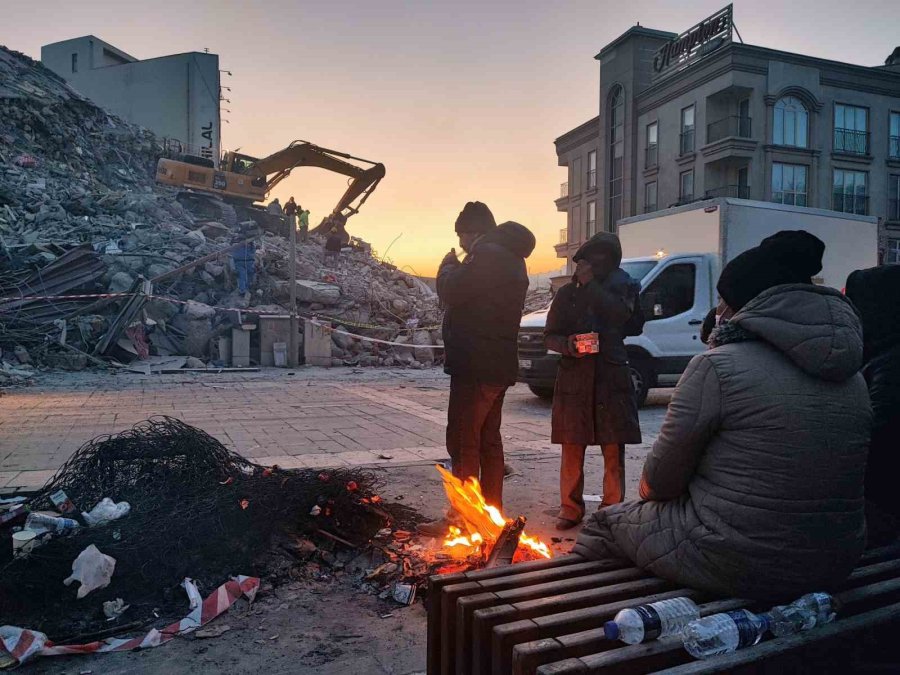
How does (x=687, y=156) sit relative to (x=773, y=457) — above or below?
above

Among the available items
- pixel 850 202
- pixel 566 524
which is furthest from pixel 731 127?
pixel 566 524

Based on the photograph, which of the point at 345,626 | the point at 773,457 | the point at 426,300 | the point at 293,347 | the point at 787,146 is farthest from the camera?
the point at 787,146

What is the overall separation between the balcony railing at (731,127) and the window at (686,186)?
2.05 m

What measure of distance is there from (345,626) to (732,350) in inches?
89.7

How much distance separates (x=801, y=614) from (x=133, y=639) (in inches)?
110

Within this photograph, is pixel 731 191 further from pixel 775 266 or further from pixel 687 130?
pixel 775 266

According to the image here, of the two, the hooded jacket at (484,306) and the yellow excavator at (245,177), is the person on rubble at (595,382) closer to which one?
the hooded jacket at (484,306)

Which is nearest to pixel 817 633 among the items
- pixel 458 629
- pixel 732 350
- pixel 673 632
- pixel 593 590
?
pixel 673 632

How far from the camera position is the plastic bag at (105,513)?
3.93 m

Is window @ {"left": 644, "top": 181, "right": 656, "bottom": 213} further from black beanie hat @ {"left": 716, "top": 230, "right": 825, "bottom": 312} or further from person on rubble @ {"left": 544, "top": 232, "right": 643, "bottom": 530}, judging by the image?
black beanie hat @ {"left": 716, "top": 230, "right": 825, "bottom": 312}

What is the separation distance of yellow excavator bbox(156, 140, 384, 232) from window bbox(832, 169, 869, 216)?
79.6ft

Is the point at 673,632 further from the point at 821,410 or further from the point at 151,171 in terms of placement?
the point at 151,171

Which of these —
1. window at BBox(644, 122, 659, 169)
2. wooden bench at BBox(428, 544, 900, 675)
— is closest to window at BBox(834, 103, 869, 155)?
window at BBox(644, 122, 659, 169)

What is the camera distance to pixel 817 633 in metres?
1.92
